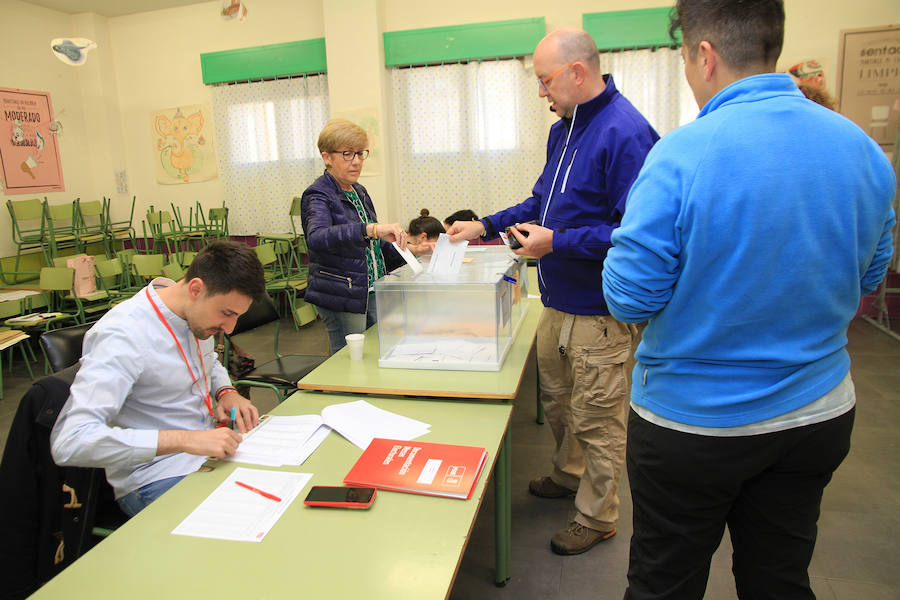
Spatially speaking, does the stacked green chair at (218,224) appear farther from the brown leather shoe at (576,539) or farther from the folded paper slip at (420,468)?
the folded paper slip at (420,468)

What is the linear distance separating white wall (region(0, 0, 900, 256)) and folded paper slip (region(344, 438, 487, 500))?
4524 mm

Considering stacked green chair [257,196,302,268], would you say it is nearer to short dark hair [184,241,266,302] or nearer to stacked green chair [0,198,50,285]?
stacked green chair [0,198,50,285]

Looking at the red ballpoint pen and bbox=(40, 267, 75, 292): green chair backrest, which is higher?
bbox=(40, 267, 75, 292): green chair backrest

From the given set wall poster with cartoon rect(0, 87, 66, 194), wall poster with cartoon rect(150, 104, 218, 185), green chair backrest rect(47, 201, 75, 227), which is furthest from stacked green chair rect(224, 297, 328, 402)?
wall poster with cartoon rect(0, 87, 66, 194)

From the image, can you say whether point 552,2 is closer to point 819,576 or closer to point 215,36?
point 215,36

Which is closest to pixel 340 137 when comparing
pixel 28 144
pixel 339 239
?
pixel 339 239

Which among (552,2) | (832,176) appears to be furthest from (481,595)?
(552,2)

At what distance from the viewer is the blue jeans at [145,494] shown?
1.57 meters

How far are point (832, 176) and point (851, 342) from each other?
14.8 ft

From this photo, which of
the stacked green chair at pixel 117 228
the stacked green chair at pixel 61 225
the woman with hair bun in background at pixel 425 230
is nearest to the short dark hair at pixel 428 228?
the woman with hair bun in background at pixel 425 230

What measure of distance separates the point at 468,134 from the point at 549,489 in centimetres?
403

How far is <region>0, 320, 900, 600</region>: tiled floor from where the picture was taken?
2012 mm

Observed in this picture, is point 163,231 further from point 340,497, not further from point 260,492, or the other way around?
point 340,497

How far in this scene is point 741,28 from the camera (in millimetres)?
1042
